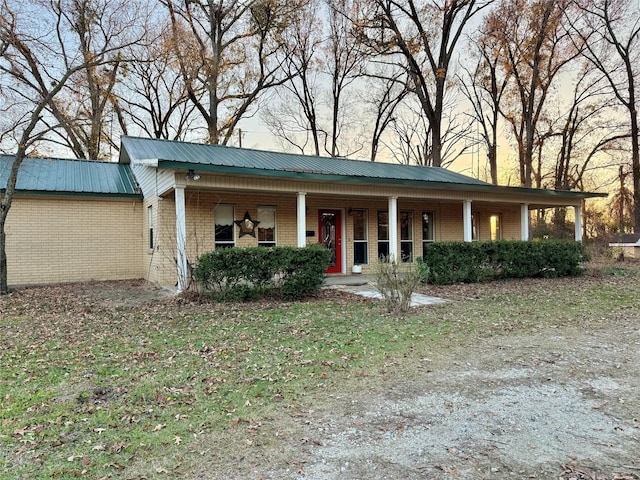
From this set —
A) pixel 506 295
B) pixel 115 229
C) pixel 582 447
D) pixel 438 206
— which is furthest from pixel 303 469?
pixel 438 206

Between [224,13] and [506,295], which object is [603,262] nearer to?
[506,295]

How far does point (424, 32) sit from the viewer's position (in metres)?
22.1

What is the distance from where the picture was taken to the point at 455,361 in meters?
4.53

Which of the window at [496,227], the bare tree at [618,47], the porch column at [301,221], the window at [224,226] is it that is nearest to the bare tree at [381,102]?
the bare tree at [618,47]

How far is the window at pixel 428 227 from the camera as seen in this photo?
47.5 ft

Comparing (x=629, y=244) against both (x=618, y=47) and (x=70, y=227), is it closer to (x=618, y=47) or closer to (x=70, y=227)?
(x=618, y=47)

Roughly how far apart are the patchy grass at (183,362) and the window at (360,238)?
4.30 metres

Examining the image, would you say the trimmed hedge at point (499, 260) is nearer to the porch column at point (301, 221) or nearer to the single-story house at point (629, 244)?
the porch column at point (301, 221)

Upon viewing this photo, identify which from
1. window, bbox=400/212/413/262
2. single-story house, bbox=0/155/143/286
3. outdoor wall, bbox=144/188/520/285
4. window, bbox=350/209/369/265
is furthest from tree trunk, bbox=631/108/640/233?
single-story house, bbox=0/155/143/286

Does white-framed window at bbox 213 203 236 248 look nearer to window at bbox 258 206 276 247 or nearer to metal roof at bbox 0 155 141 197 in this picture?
window at bbox 258 206 276 247

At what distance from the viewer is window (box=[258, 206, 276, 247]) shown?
11711 mm

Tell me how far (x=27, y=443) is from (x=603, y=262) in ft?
49.6

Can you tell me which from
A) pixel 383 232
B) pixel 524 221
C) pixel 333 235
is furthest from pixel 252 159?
pixel 524 221

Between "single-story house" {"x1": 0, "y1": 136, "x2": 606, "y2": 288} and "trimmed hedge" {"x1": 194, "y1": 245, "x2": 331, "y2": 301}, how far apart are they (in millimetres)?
1127
